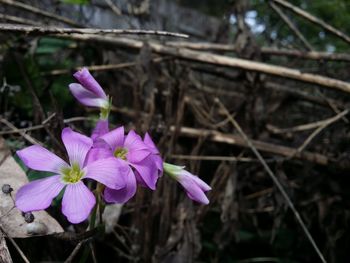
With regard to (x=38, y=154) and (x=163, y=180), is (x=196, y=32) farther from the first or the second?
(x=38, y=154)

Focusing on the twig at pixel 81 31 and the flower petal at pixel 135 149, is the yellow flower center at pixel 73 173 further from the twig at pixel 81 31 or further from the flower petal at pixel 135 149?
the twig at pixel 81 31

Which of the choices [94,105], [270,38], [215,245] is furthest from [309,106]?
[94,105]

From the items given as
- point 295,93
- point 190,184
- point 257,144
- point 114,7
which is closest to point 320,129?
point 257,144

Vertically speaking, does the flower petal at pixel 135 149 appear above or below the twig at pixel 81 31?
below

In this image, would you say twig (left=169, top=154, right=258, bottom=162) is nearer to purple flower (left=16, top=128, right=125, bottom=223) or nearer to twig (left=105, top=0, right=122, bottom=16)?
purple flower (left=16, top=128, right=125, bottom=223)

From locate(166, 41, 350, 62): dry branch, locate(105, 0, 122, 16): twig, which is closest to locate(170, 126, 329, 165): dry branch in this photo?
locate(166, 41, 350, 62): dry branch

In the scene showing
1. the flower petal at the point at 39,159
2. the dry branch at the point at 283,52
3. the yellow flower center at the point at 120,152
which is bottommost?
the flower petal at the point at 39,159

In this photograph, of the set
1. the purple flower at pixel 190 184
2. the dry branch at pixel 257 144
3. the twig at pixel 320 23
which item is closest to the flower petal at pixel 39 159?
the purple flower at pixel 190 184

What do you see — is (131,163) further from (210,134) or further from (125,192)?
(210,134)
